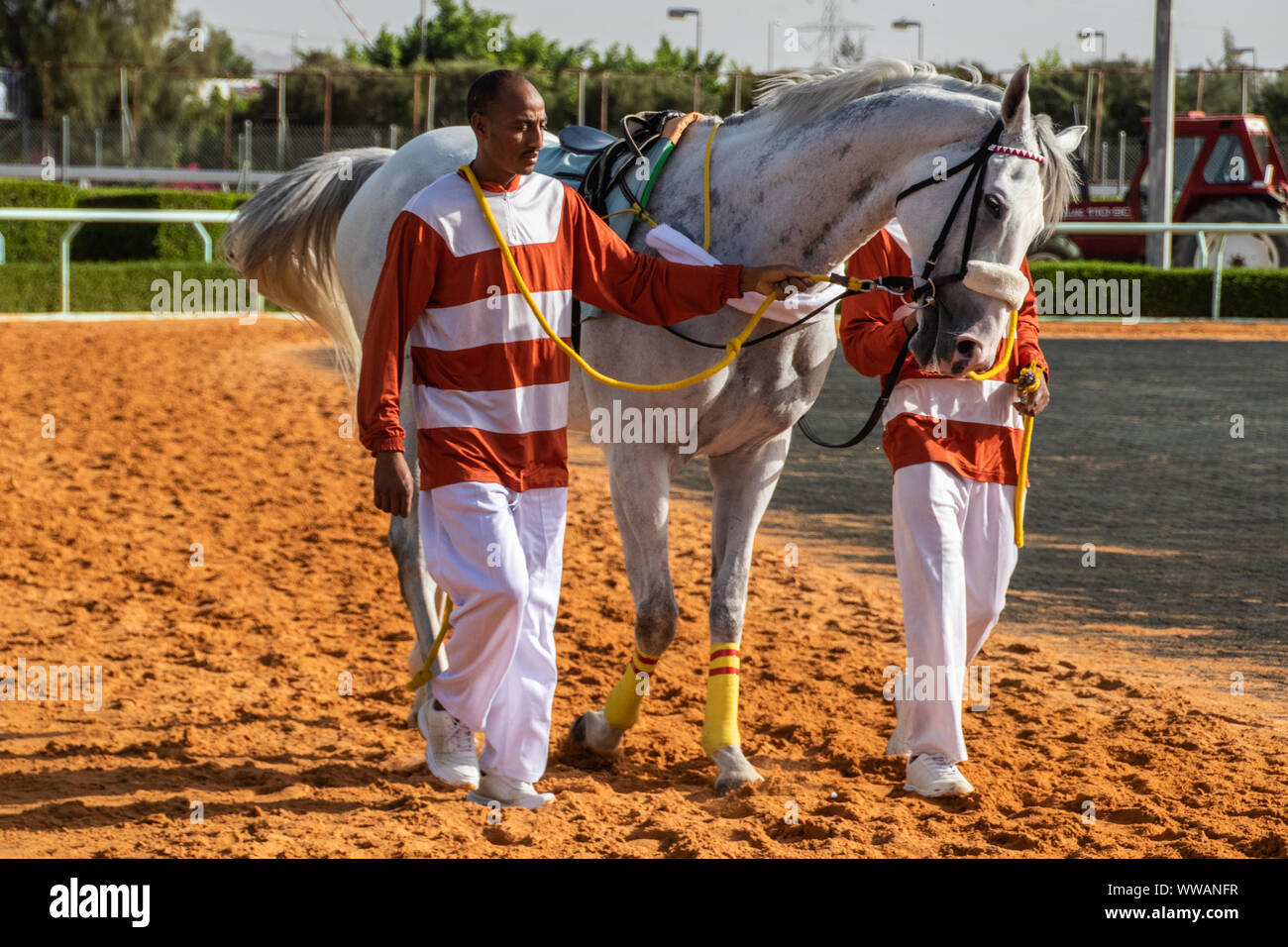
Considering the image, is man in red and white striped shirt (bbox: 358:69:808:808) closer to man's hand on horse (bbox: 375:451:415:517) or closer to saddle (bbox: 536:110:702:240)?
man's hand on horse (bbox: 375:451:415:517)

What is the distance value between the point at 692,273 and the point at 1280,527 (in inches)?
184

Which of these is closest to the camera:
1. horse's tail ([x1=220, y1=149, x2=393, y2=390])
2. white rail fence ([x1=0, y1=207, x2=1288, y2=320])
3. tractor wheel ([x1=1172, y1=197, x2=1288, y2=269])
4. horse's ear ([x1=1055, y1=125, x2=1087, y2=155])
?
horse's ear ([x1=1055, y1=125, x2=1087, y2=155])

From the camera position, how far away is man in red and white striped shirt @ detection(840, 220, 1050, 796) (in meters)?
3.76

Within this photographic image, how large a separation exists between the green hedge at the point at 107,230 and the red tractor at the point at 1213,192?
39.1 feet

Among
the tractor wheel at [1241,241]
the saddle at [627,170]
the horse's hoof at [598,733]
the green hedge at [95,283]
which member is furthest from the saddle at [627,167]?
the tractor wheel at [1241,241]

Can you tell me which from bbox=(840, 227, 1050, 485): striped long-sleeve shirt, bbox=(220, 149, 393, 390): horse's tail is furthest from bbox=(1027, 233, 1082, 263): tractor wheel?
bbox=(840, 227, 1050, 485): striped long-sleeve shirt

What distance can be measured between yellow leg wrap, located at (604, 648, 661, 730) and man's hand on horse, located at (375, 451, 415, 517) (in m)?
1.11

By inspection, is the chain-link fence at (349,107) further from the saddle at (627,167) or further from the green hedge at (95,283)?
the saddle at (627,167)

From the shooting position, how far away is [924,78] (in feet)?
11.8

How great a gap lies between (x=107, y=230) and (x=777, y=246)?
1551 cm

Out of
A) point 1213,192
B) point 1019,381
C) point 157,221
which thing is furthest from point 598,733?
point 1213,192

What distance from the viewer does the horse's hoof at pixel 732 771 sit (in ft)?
12.6
